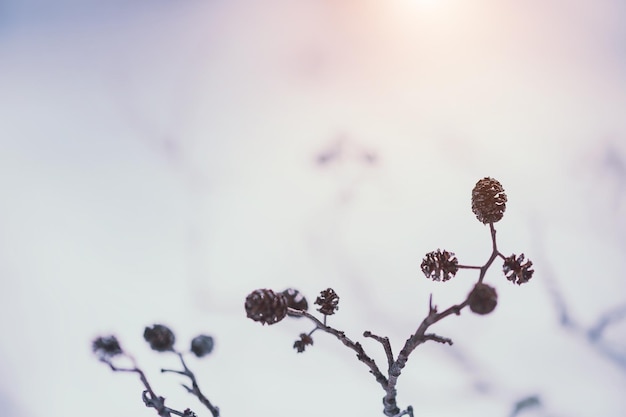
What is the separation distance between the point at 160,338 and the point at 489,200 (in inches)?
→ 48.5

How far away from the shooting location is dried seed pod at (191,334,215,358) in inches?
77.0

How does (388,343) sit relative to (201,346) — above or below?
above

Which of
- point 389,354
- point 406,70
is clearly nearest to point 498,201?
point 389,354

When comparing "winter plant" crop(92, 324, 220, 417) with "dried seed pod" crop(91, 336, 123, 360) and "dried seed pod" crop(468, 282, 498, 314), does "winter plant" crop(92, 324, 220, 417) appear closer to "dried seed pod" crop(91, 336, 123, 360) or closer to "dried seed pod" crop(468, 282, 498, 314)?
"dried seed pod" crop(91, 336, 123, 360)

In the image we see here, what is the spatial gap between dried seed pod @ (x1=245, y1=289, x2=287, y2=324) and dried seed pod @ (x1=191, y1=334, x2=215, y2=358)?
25cm

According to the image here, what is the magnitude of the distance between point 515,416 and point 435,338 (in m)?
1.87

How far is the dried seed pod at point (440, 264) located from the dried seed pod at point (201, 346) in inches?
32.1

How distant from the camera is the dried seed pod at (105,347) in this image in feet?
6.30

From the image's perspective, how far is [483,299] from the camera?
67.4 inches

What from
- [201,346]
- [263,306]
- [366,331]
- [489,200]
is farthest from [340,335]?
[489,200]

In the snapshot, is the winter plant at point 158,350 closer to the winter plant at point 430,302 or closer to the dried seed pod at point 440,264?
the winter plant at point 430,302

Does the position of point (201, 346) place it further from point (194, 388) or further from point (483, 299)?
point (483, 299)

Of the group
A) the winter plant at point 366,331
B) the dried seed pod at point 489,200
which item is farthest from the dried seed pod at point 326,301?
the dried seed pod at point 489,200

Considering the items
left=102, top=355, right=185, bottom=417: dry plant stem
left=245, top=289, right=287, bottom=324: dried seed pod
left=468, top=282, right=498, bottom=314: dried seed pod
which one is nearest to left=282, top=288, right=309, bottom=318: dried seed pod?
left=245, top=289, right=287, bottom=324: dried seed pod
